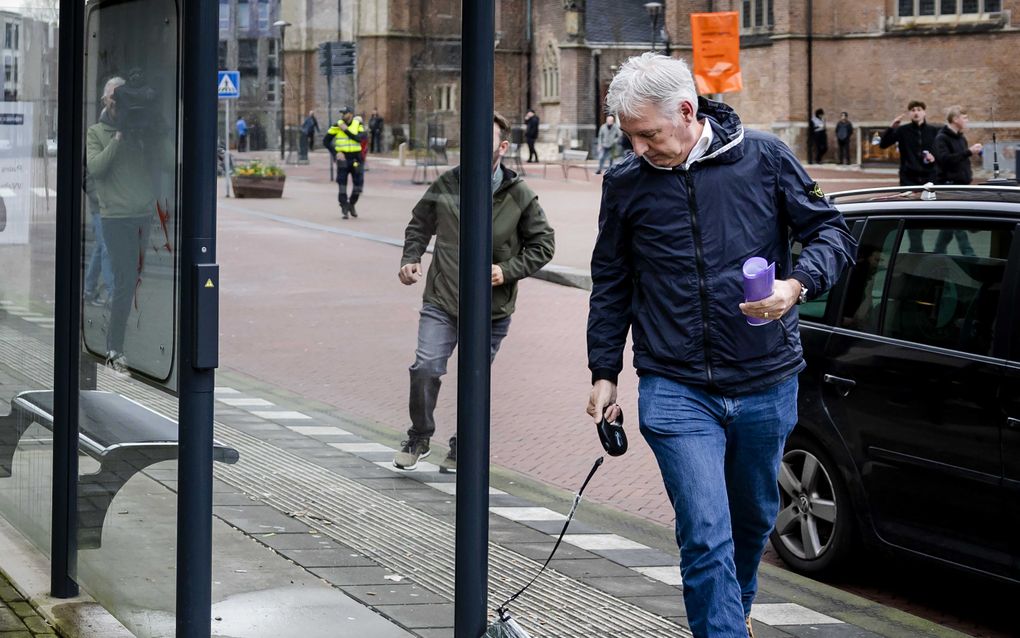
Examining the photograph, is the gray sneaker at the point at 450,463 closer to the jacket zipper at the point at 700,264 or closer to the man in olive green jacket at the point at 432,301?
the man in olive green jacket at the point at 432,301

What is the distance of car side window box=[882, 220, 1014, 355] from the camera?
5.57 metres

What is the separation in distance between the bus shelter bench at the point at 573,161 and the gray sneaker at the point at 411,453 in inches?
1523

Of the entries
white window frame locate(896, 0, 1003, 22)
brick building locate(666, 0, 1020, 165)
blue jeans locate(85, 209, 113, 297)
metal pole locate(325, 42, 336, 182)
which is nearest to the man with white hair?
metal pole locate(325, 42, 336, 182)

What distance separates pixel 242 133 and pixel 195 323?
982 mm

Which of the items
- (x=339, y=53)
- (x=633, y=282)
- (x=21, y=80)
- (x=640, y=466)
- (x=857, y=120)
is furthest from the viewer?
(x=857, y=120)

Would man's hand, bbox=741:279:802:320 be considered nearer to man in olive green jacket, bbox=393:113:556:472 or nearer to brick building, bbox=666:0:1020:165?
man in olive green jacket, bbox=393:113:556:472

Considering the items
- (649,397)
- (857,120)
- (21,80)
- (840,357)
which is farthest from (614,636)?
(857,120)

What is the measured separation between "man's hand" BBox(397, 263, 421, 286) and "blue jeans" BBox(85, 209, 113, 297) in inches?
35.9

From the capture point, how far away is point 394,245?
4.65 meters

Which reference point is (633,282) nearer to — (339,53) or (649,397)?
(649,397)

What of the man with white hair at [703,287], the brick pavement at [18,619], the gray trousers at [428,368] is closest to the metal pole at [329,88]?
the gray trousers at [428,368]

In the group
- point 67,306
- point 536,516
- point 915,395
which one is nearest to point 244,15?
point 67,306

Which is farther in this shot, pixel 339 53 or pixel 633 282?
pixel 339 53

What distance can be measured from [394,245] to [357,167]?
307 millimetres
